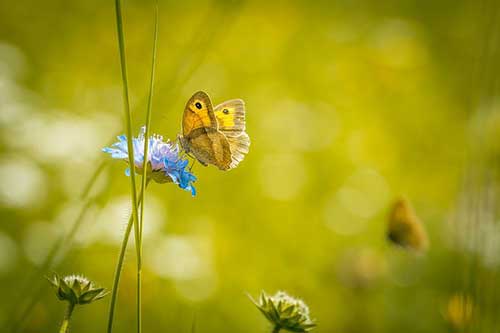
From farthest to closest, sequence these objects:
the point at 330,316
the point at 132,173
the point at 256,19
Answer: the point at 256,19, the point at 330,316, the point at 132,173

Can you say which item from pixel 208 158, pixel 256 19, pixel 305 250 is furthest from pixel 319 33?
pixel 208 158

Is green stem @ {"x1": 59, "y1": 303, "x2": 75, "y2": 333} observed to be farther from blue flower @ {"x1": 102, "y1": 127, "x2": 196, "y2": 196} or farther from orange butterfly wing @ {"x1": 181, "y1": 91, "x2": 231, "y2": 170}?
orange butterfly wing @ {"x1": 181, "y1": 91, "x2": 231, "y2": 170}

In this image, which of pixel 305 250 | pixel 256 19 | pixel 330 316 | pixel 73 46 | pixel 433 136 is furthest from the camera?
pixel 256 19

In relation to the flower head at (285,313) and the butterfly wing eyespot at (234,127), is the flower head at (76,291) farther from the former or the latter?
the butterfly wing eyespot at (234,127)

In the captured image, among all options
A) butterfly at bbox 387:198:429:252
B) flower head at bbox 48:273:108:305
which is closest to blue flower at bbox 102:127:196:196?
flower head at bbox 48:273:108:305

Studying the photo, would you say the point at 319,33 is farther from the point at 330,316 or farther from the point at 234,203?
the point at 330,316
